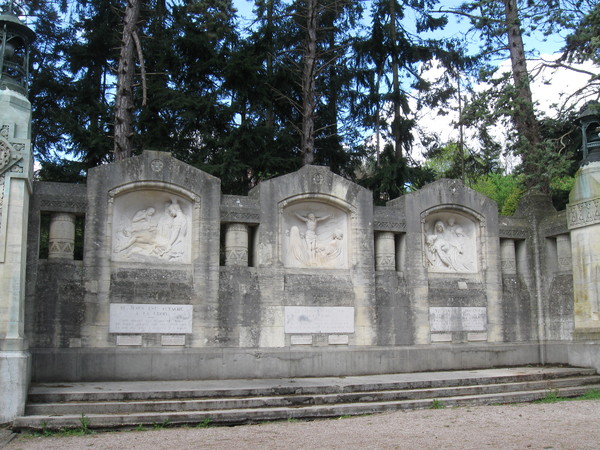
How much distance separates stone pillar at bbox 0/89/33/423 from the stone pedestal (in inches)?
462

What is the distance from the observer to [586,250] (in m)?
14.5

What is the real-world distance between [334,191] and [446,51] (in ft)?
40.3

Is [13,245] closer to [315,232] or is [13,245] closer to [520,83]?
[315,232]

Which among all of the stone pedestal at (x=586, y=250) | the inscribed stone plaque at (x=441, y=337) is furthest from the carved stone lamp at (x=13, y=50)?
the stone pedestal at (x=586, y=250)

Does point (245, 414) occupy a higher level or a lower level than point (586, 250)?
lower

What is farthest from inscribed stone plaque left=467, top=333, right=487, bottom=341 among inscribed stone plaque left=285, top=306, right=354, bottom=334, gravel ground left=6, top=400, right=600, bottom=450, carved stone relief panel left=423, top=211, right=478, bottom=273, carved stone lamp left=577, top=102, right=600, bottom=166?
gravel ground left=6, top=400, right=600, bottom=450

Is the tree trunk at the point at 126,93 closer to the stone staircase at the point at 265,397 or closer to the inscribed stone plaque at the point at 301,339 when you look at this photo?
the inscribed stone plaque at the point at 301,339

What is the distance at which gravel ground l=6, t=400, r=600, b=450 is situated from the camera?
789 centimetres

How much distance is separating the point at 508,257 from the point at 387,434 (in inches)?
343

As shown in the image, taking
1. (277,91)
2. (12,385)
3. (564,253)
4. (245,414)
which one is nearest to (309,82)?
(277,91)

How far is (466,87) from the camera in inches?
981

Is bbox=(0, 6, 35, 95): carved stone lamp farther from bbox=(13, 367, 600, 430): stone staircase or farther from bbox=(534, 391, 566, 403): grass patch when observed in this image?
bbox=(534, 391, 566, 403): grass patch

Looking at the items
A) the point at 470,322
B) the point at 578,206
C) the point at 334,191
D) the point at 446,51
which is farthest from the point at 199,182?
the point at 446,51

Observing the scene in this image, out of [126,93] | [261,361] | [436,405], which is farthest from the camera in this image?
[126,93]
